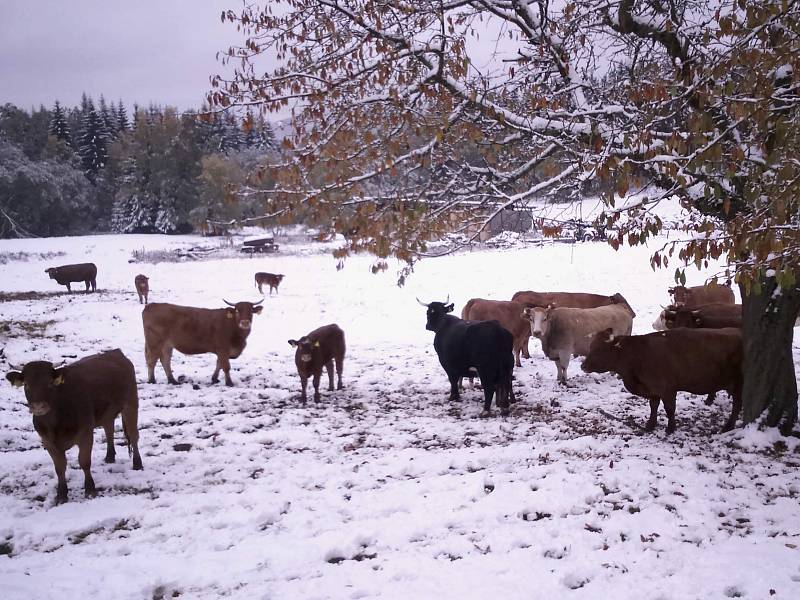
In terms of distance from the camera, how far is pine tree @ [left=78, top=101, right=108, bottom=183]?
207ft

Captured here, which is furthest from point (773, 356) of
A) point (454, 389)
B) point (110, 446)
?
point (110, 446)

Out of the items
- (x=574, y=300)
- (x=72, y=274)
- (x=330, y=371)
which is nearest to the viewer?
(x=330, y=371)

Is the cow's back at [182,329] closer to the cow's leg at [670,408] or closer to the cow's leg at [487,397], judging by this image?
the cow's leg at [487,397]

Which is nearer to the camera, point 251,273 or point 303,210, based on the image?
point 303,210

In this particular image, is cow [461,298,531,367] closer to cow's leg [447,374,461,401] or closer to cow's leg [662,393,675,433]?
cow's leg [447,374,461,401]

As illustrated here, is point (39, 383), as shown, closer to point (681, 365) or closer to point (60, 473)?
point (60, 473)

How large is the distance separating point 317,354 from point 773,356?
6.44 meters

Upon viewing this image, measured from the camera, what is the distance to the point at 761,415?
21.5ft

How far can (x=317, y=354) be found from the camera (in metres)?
9.51

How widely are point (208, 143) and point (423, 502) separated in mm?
54210

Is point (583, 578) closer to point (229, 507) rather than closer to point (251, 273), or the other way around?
point (229, 507)

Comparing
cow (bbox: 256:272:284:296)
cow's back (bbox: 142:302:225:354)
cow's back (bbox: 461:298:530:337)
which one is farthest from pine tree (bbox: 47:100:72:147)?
cow's back (bbox: 461:298:530:337)

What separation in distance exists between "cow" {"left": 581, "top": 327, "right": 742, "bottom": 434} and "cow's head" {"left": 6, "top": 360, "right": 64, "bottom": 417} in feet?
21.8

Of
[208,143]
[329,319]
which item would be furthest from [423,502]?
[208,143]
